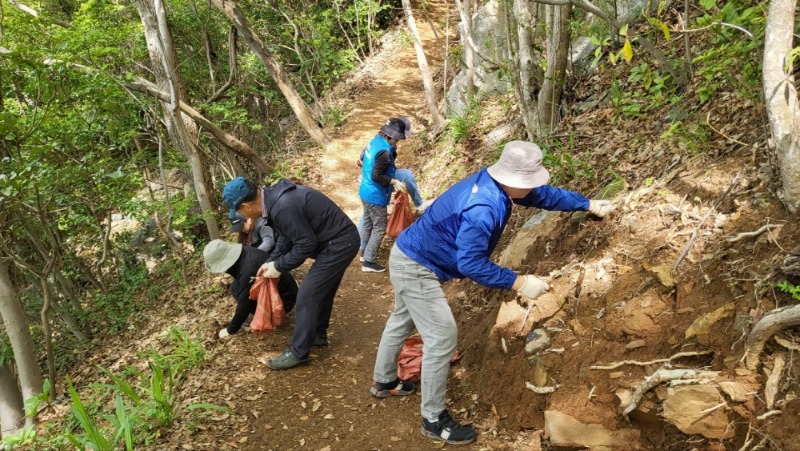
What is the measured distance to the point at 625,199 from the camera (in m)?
4.26

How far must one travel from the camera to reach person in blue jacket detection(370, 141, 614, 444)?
328 centimetres

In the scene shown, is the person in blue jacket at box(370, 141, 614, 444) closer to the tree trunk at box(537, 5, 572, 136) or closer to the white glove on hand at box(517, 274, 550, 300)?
the white glove on hand at box(517, 274, 550, 300)

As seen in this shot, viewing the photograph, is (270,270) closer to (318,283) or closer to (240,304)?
(318,283)

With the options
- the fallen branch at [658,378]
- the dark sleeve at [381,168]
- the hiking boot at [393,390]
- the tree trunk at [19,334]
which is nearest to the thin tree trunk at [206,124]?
the tree trunk at [19,334]

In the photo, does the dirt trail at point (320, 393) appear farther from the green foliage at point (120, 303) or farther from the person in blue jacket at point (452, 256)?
the green foliage at point (120, 303)

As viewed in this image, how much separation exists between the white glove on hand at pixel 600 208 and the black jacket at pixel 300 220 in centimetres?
210

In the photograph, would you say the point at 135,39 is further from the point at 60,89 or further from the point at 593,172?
the point at 593,172

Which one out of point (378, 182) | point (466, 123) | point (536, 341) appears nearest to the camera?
point (536, 341)

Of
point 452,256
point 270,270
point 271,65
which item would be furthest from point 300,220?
point 271,65

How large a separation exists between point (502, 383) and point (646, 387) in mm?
1218

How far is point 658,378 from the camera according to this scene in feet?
9.67

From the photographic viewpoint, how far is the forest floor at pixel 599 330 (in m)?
2.97

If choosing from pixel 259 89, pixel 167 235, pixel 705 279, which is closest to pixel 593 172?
pixel 705 279

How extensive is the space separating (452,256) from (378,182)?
3071mm
